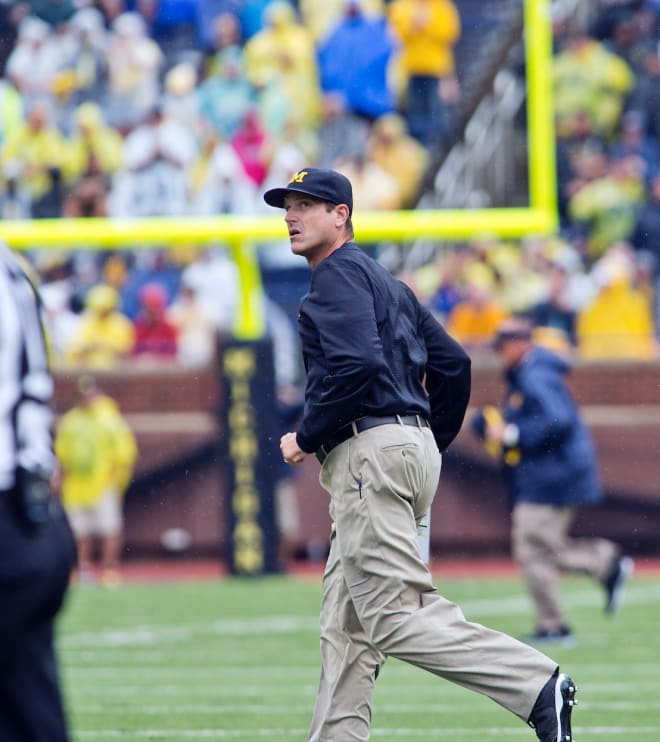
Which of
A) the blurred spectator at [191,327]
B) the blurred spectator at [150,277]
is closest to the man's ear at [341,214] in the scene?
the blurred spectator at [191,327]

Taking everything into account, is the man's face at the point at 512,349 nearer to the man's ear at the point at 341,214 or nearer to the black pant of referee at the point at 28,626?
the man's ear at the point at 341,214

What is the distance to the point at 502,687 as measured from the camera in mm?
5133

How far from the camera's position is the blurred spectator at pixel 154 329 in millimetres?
16078

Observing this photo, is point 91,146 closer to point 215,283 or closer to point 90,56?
point 90,56

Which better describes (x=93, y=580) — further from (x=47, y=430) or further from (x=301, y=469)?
(x=47, y=430)

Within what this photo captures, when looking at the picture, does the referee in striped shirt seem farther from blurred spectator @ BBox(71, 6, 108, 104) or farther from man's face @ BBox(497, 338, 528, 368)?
blurred spectator @ BBox(71, 6, 108, 104)

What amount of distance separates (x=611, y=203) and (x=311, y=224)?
11.1m

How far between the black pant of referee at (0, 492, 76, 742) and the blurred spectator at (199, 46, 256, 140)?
9.49 m

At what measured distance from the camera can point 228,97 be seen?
12.8 meters

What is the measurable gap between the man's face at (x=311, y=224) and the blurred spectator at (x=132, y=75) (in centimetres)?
730

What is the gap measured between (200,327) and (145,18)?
4.33m

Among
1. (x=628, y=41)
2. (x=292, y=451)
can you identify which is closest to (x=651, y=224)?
(x=628, y=41)

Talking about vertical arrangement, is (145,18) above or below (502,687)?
above

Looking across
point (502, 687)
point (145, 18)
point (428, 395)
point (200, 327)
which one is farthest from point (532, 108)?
point (502, 687)
